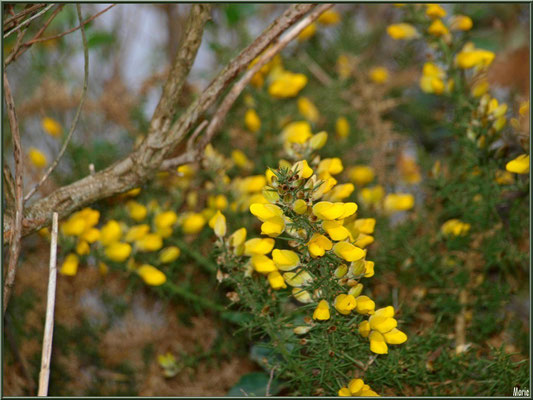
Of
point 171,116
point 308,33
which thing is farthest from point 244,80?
point 308,33

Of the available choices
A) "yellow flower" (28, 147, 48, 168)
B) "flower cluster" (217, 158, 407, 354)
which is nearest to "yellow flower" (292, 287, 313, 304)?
"flower cluster" (217, 158, 407, 354)

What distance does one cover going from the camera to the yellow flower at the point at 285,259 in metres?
0.39

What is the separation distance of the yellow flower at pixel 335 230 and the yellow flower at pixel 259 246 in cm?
9

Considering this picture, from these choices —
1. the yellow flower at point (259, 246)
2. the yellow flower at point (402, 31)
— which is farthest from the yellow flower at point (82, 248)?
the yellow flower at point (402, 31)

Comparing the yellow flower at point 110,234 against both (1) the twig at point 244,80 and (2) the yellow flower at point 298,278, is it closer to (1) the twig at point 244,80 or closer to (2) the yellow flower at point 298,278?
(1) the twig at point 244,80

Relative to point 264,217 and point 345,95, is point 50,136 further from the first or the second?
point 264,217

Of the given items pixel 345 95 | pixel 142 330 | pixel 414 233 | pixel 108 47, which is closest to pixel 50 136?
pixel 108 47

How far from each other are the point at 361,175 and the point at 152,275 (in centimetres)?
30

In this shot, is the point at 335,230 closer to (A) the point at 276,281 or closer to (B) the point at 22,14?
(A) the point at 276,281

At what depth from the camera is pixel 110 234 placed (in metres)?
0.59

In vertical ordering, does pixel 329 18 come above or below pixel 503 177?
above

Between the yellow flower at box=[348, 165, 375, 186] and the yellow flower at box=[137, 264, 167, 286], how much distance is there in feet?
0.92

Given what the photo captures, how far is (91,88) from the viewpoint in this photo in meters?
0.91

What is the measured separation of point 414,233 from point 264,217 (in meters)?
0.36
